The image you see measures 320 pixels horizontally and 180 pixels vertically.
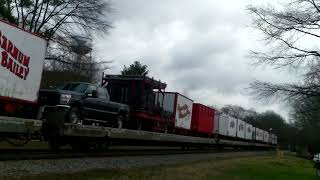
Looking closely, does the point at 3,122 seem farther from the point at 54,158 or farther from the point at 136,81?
the point at 136,81

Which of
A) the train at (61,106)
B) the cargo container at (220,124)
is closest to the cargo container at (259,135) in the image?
the cargo container at (220,124)

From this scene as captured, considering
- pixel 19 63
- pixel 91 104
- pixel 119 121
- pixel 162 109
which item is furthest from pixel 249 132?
pixel 19 63

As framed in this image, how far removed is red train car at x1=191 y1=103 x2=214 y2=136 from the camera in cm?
3725

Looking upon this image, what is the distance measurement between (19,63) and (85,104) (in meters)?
4.62

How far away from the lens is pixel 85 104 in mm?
18344

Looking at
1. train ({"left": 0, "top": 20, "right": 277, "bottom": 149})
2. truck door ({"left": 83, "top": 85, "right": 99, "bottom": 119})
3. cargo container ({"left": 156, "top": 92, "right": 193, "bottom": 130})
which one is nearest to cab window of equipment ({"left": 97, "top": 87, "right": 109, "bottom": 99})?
train ({"left": 0, "top": 20, "right": 277, "bottom": 149})

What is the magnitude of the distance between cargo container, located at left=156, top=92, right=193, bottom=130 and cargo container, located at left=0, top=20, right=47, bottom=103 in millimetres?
12720

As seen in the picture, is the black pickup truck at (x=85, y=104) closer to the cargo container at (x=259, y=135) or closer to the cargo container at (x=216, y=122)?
the cargo container at (x=216, y=122)

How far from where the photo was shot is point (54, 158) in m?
15.6

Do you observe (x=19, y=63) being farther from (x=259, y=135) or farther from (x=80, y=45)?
(x=259, y=135)

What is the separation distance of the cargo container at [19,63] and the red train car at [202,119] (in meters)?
22.5

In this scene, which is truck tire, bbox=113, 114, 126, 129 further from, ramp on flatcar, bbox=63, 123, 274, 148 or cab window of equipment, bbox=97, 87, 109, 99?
cab window of equipment, bbox=97, 87, 109, 99

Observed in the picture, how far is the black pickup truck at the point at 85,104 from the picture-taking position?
55.5ft

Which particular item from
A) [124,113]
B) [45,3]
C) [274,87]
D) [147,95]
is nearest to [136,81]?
[147,95]
